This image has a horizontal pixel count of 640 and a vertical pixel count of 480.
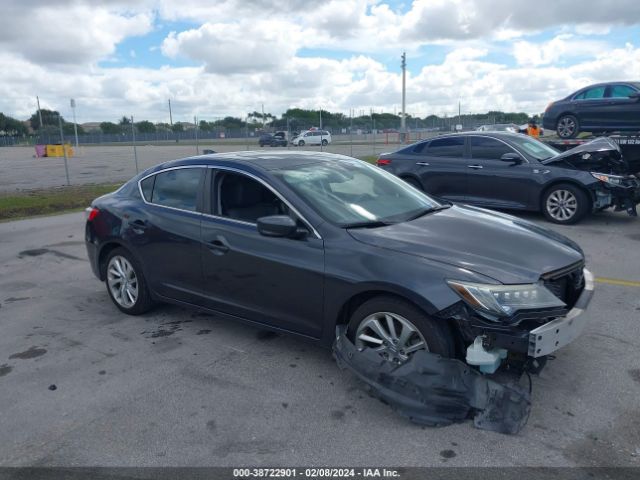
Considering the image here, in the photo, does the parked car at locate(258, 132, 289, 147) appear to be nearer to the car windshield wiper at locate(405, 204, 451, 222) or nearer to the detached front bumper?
the car windshield wiper at locate(405, 204, 451, 222)

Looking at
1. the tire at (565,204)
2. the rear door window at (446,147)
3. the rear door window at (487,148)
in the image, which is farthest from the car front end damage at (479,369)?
the rear door window at (446,147)

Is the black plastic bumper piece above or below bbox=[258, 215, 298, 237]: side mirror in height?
below

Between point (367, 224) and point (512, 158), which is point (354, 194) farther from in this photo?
point (512, 158)

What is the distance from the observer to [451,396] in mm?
3418

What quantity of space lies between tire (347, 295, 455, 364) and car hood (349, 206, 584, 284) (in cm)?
36

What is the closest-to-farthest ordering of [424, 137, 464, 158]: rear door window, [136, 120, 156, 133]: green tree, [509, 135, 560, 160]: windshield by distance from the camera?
[509, 135, 560, 160]: windshield, [424, 137, 464, 158]: rear door window, [136, 120, 156, 133]: green tree

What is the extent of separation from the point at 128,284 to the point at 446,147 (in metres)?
7.24

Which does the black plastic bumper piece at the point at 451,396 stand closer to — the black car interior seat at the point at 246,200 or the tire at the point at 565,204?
the black car interior seat at the point at 246,200

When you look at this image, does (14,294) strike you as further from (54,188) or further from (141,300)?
(54,188)

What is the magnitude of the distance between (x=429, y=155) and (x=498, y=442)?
8472 millimetres

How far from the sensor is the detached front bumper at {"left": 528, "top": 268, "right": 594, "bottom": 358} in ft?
11.0

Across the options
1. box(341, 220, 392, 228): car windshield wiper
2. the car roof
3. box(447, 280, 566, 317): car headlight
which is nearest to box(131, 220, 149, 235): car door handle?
the car roof

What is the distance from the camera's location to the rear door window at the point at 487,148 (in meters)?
10.2

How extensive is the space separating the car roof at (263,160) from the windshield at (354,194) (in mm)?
95
